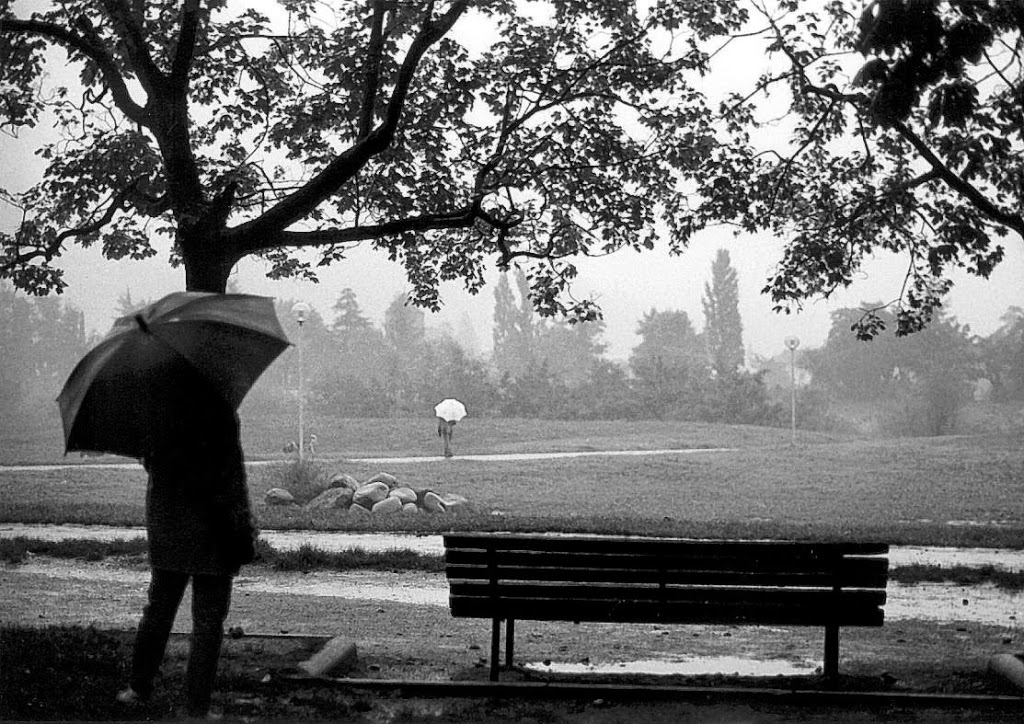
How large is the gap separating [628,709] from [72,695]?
2475 millimetres

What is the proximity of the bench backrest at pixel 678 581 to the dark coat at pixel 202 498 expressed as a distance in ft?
5.09

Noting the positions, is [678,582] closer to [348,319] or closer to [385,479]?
[385,479]

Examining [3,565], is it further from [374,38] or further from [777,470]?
[777,470]

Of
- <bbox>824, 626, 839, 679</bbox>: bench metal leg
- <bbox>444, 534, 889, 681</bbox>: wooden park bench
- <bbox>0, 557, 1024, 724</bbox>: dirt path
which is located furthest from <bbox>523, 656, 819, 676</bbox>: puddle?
<bbox>444, 534, 889, 681</bbox>: wooden park bench

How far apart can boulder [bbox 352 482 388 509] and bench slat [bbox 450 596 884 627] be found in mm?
11073

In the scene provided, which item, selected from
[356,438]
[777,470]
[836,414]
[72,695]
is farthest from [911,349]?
[72,695]

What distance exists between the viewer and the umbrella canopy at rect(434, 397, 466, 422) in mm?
20969

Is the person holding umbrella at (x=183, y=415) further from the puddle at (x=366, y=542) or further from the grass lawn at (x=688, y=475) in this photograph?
the grass lawn at (x=688, y=475)

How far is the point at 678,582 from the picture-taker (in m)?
5.35

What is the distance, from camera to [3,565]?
9594mm

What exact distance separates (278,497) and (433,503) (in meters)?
2.33

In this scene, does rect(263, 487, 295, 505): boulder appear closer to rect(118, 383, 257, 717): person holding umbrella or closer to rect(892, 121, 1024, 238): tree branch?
rect(892, 121, 1024, 238): tree branch

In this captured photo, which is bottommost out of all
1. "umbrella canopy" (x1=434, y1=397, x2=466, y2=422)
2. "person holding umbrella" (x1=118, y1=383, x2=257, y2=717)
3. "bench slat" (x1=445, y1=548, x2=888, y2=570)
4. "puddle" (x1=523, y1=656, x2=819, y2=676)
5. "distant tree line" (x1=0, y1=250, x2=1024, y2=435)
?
"puddle" (x1=523, y1=656, x2=819, y2=676)

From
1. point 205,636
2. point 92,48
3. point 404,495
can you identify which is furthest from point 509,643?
point 404,495
